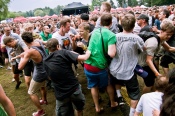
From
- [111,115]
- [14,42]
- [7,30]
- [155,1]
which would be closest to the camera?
[111,115]

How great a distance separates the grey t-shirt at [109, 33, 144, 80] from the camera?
3068 mm

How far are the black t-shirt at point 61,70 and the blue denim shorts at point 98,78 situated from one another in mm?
599

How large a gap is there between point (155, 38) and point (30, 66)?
316 cm

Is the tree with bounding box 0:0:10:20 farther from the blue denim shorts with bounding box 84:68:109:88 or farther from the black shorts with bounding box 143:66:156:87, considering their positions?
the black shorts with bounding box 143:66:156:87

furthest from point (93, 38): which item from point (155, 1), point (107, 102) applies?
point (155, 1)

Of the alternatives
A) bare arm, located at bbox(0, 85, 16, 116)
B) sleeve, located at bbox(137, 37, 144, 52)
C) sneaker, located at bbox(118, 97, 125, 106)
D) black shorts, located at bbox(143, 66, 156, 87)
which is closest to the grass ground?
sneaker, located at bbox(118, 97, 125, 106)

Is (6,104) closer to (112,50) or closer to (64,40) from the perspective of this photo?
(112,50)

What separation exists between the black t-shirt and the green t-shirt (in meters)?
0.56

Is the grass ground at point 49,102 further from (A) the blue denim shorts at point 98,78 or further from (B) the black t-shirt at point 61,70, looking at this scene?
(B) the black t-shirt at point 61,70

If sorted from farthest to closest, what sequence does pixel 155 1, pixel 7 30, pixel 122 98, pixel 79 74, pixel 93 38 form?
1. pixel 155 1
2. pixel 79 74
3. pixel 7 30
4. pixel 122 98
5. pixel 93 38

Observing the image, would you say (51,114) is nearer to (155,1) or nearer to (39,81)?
(39,81)

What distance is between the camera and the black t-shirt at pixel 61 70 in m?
3.04

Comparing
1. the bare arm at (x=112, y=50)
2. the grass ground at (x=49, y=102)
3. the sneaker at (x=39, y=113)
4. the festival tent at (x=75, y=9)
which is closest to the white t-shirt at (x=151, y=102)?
the bare arm at (x=112, y=50)

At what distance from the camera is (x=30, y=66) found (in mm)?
4906
